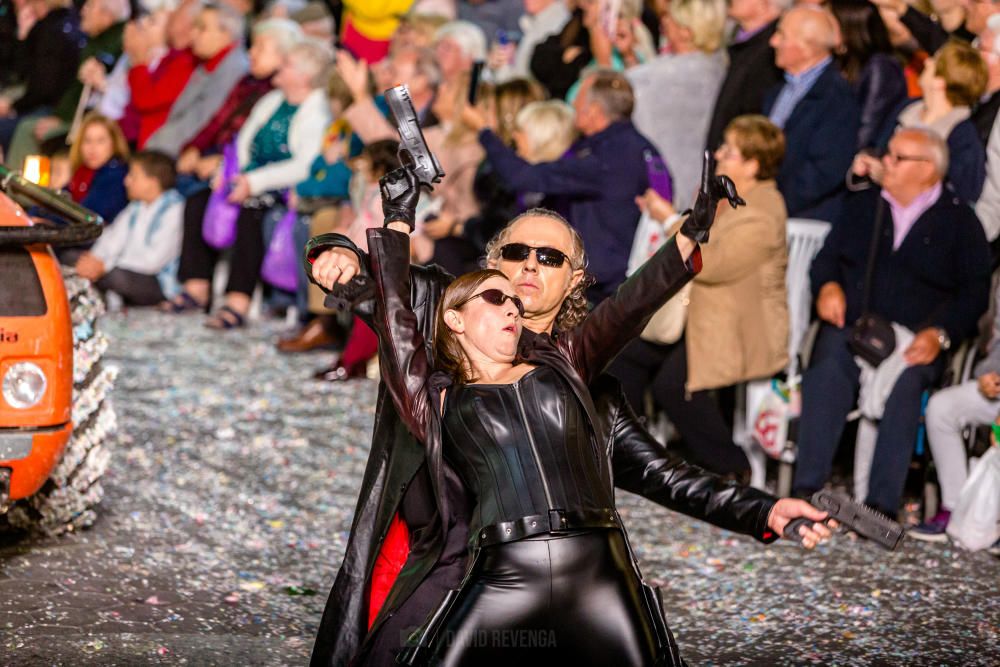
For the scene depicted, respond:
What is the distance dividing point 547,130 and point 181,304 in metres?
3.87

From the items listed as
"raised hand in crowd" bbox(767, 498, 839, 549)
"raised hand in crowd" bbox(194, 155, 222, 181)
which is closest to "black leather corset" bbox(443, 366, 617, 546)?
"raised hand in crowd" bbox(767, 498, 839, 549)

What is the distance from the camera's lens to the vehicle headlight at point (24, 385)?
5.40 m

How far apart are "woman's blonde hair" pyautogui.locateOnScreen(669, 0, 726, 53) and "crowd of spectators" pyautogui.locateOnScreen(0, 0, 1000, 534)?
0.06ft

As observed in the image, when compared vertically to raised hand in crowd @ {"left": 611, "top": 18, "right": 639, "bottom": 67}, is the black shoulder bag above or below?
below

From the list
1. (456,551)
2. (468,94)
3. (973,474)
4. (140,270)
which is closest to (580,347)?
(456,551)

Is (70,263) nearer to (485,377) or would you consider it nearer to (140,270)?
(140,270)

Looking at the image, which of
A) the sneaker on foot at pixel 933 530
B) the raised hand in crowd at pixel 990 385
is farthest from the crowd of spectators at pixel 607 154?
the sneaker on foot at pixel 933 530

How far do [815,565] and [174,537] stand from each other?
8.54 feet

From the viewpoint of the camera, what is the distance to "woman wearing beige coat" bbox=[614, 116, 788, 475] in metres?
7.51

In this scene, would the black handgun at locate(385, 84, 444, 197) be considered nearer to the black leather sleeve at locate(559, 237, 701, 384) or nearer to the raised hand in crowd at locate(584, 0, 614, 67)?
the black leather sleeve at locate(559, 237, 701, 384)

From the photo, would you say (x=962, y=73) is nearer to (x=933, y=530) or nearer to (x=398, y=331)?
(x=933, y=530)

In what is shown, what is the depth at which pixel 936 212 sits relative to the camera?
7227 millimetres

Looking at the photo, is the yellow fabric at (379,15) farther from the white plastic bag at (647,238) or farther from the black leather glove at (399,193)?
the black leather glove at (399,193)

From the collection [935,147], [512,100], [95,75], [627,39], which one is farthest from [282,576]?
[95,75]
